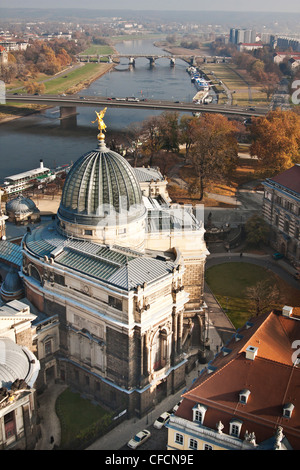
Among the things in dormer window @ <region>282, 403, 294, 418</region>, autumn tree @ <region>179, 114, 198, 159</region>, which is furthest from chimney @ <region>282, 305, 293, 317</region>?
autumn tree @ <region>179, 114, 198, 159</region>

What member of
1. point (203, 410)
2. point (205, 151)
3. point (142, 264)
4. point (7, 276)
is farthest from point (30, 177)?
point (203, 410)

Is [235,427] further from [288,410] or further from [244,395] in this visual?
[288,410]

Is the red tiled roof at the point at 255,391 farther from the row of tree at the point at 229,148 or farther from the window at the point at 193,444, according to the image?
the row of tree at the point at 229,148

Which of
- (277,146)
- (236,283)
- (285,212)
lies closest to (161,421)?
(236,283)

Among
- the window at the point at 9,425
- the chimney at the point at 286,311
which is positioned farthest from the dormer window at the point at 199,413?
the window at the point at 9,425

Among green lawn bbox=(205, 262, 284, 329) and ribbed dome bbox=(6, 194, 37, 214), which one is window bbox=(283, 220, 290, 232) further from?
ribbed dome bbox=(6, 194, 37, 214)

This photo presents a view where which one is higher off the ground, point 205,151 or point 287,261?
point 205,151
